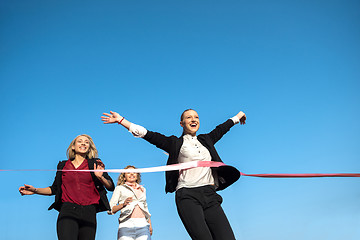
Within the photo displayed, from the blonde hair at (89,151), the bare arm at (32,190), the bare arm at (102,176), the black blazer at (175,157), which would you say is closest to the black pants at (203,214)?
the black blazer at (175,157)

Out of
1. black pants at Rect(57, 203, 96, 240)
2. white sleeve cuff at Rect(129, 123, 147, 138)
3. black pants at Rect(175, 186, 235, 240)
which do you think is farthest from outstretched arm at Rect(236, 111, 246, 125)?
black pants at Rect(57, 203, 96, 240)

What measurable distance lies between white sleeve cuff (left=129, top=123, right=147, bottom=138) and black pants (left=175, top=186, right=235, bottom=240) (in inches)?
35.1

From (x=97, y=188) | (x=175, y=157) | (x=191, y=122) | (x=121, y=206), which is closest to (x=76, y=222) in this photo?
(x=97, y=188)

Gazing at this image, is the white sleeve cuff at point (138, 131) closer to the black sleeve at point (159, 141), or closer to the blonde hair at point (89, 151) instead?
the black sleeve at point (159, 141)

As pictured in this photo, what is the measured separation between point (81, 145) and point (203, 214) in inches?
98.2

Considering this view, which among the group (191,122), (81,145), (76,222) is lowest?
(76,222)

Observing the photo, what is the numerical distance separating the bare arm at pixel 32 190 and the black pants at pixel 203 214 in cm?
212

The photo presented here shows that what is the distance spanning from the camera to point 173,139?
5043mm

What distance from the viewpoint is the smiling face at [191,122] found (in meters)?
5.21

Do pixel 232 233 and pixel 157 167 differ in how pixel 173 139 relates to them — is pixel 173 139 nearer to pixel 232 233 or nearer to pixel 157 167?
pixel 157 167

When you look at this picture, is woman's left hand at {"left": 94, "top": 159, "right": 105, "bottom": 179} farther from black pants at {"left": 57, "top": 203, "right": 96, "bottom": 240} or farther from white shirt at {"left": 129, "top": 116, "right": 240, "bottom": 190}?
white shirt at {"left": 129, "top": 116, "right": 240, "bottom": 190}

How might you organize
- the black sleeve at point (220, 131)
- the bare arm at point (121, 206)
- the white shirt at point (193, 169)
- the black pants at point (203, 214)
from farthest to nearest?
1. the bare arm at point (121, 206)
2. the black sleeve at point (220, 131)
3. the white shirt at point (193, 169)
4. the black pants at point (203, 214)

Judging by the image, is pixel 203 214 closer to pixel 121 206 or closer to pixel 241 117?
pixel 241 117

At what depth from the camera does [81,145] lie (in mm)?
5945
